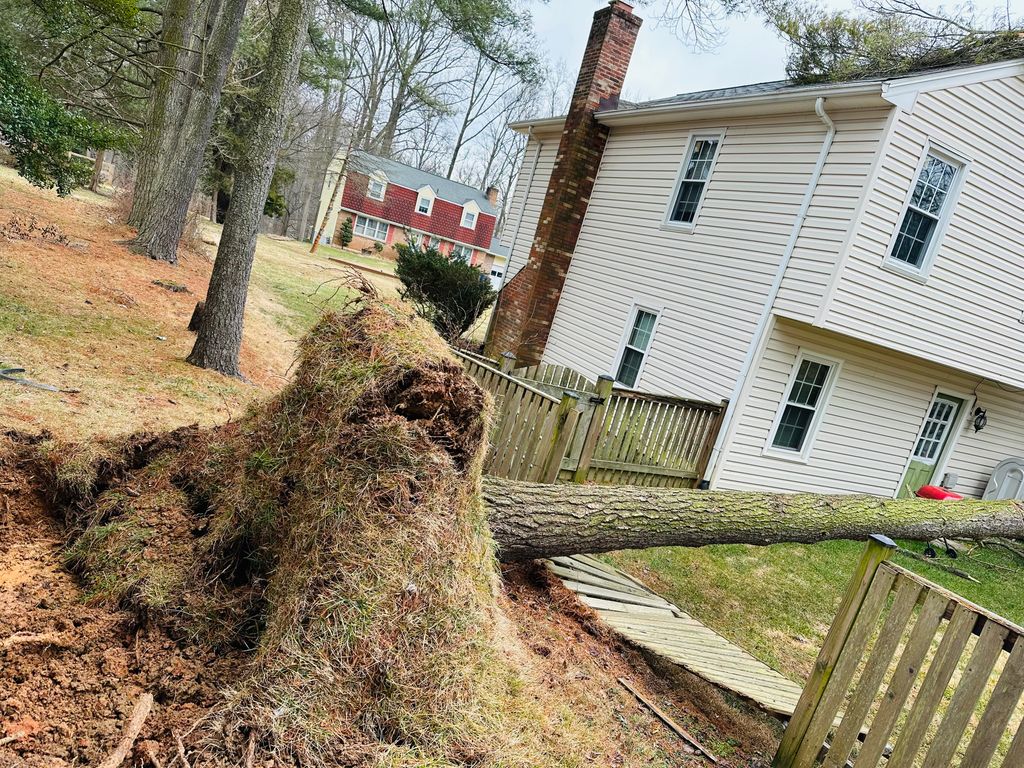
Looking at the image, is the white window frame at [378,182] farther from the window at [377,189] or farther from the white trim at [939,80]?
the white trim at [939,80]

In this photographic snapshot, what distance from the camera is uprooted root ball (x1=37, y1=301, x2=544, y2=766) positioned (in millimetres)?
2344

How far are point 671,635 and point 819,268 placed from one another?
5.92 m

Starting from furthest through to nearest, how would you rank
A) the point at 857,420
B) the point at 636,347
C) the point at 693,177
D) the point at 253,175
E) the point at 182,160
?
the point at 182,160, the point at 636,347, the point at 693,177, the point at 857,420, the point at 253,175

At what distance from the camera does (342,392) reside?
2.83 m

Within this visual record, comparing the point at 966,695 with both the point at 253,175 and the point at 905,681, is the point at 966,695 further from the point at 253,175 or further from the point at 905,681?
the point at 253,175

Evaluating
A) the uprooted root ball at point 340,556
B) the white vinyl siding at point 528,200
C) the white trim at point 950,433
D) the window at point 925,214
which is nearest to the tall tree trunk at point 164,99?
the white vinyl siding at point 528,200

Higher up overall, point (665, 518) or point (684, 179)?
point (684, 179)

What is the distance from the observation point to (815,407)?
9875 millimetres

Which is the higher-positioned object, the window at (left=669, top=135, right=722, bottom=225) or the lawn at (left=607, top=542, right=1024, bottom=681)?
the window at (left=669, top=135, right=722, bottom=225)

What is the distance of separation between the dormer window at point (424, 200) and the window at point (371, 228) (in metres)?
3.00

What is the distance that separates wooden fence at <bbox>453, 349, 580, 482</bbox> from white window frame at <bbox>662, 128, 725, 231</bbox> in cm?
612

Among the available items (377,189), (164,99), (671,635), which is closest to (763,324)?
(671,635)

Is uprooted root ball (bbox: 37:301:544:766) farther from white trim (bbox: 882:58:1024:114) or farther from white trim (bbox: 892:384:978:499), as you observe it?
white trim (bbox: 892:384:978:499)

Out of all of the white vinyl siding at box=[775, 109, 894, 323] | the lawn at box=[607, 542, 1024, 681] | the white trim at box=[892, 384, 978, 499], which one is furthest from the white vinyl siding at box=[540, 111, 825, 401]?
the white trim at box=[892, 384, 978, 499]
